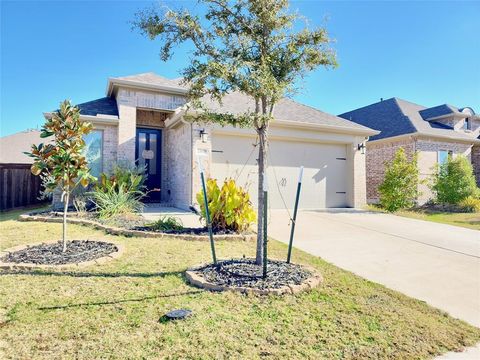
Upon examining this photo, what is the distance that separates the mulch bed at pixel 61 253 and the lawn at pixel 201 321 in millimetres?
420

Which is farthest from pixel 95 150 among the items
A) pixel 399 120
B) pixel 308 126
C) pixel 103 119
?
pixel 399 120

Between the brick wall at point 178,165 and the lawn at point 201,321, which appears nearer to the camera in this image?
the lawn at point 201,321

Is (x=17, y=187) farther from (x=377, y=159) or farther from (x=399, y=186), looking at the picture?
(x=377, y=159)

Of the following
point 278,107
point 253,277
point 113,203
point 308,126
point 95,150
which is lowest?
point 253,277

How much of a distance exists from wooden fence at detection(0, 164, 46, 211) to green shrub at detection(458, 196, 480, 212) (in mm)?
17243

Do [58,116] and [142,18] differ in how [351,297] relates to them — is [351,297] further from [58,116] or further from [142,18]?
[58,116]

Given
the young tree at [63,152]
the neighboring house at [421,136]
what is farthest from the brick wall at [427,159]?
the young tree at [63,152]

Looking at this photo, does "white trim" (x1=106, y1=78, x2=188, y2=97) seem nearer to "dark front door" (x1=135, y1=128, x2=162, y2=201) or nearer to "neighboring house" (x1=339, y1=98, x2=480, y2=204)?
"dark front door" (x1=135, y1=128, x2=162, y2=201)

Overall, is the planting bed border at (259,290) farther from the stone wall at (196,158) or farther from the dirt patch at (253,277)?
the stone wall at (196,158)

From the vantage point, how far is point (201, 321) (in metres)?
2.67

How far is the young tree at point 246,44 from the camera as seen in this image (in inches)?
148

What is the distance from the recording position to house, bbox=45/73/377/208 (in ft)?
32.0

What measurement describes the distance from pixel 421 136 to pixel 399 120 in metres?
1.89

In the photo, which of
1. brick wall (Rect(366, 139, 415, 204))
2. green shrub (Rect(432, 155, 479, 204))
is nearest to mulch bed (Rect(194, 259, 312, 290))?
A: green shrub (Rect(432, 155, 479, 204))
